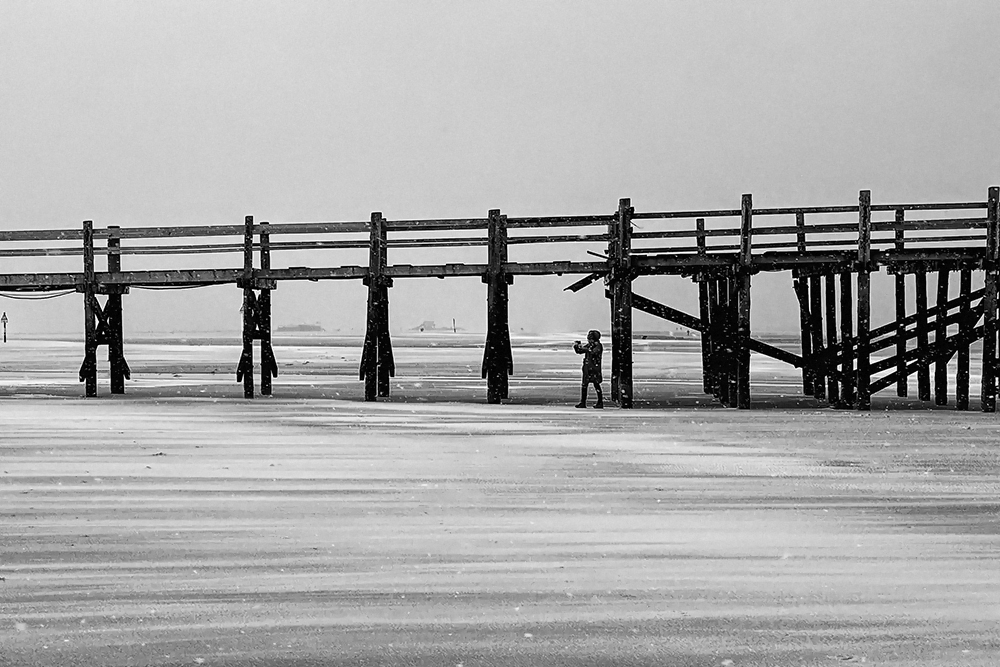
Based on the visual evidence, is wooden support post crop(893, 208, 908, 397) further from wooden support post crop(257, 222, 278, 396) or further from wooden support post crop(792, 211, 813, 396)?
wooden support post crop(257, 222, 278, 396)

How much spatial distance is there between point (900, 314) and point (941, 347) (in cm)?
370

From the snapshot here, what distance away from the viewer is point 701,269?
805 inches

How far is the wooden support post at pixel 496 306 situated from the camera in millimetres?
19781

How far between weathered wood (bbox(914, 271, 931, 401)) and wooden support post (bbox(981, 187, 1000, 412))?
132 cm

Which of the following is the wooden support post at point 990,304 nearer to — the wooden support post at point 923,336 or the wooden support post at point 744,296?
the wooden support post at point 923,336

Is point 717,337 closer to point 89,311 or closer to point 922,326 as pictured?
point 922,326

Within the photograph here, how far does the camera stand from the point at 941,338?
20.9 meters

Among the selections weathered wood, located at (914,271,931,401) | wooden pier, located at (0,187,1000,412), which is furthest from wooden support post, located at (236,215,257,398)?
weathered wood, located at (914,271,931,401)

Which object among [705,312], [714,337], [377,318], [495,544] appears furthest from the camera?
[705,312]

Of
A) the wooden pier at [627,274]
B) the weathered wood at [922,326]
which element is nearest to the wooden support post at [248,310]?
the wooden pier at [627,274]

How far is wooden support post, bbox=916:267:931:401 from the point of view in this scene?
66.0 feet

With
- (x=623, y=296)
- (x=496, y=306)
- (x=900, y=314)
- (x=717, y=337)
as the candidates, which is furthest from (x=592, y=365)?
(x=900, y=314)

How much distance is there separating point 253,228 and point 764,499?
1278cm

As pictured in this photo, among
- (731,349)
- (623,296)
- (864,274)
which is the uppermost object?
(864,274)
